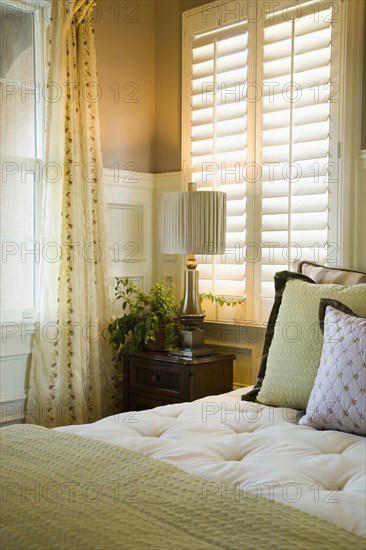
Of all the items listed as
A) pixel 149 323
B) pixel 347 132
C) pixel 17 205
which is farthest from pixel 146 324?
pixel 347 132

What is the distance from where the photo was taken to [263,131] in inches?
131

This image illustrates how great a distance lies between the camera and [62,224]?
332cm

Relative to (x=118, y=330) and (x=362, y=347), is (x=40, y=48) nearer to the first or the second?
(x=118, y=330)

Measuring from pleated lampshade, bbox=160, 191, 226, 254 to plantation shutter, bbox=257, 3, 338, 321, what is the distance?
0.21 meters

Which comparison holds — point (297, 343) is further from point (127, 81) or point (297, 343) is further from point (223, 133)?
point (127, 81)

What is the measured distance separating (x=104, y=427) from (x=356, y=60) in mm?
1928

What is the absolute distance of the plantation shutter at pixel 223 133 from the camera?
343cm

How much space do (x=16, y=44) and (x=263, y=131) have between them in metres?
1.25

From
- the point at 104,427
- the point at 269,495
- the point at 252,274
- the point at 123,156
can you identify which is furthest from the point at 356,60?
the point at 269,495

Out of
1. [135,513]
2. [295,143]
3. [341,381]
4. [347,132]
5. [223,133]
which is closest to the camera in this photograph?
[135,513]

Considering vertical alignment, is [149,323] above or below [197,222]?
below

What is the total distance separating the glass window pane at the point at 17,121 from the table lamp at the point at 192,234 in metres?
0.72

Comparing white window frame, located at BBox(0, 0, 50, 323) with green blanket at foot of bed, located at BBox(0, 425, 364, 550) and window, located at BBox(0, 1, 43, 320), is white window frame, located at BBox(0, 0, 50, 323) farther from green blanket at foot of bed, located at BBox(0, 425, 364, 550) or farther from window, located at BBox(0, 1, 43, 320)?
green blanket at foot of bed, located at BBox(0, 425, 364, 550)

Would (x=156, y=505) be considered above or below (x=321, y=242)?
below
